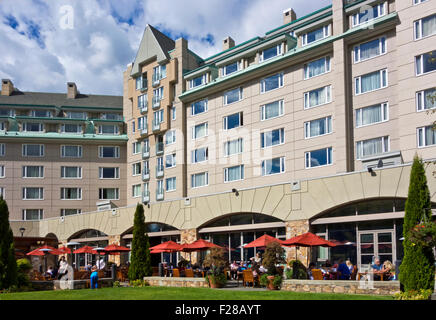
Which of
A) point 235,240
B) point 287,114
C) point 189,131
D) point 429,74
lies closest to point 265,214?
point 235,240

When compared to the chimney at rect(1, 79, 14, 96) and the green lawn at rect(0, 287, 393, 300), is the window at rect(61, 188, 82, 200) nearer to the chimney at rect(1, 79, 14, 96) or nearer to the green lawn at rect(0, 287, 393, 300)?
the chimney at rect(1, 79, 14, 96)

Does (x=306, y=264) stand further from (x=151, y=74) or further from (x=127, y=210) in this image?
(x=151, y=74)

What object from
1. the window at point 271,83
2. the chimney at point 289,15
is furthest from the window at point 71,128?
the window at point 271,83

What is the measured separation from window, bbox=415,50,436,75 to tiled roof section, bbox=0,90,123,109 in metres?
52.0

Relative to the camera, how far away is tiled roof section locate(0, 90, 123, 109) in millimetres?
78312

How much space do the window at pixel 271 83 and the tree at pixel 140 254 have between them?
18.4m

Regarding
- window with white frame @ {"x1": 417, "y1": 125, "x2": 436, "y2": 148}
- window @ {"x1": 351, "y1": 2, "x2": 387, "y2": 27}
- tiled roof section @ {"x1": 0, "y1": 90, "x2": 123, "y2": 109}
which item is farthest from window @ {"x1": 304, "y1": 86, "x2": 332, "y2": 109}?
tiled roof section @ {"x1": 0, "y1": 90, "x2": 123, "y2": 109}

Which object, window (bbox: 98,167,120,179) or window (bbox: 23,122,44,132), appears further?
window (bbox: 23,122,44,132)

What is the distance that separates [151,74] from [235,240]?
25285 millimetres

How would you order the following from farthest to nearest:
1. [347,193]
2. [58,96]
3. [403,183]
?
[58,96] → [347,193] → [403,183]

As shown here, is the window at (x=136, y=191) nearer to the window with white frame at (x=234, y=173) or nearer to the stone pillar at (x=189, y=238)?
the window with white frame at (x=234, y=173)
